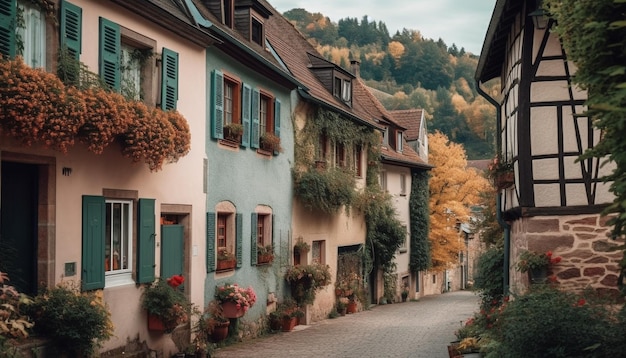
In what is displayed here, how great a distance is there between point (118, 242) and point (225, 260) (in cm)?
418

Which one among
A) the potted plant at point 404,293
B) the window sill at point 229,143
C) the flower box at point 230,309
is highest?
the window sill at point 229,143

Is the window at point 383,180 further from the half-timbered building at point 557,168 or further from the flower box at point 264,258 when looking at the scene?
the half-timbered building at point 557,168

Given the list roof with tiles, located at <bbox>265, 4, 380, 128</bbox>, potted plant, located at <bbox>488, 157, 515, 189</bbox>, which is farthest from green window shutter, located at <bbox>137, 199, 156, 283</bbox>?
roof with tiles, located at <bbox>265, 4, 380, 128</bbox>

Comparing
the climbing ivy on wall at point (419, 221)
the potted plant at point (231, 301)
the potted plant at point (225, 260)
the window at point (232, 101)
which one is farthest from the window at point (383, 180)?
the potted plant at point (231, 301)

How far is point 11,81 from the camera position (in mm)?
8789

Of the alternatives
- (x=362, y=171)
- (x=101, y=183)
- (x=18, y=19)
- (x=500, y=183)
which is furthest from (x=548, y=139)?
(x=362, y=171)

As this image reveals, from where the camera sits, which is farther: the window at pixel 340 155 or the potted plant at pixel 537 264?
the window at pixel 340 155

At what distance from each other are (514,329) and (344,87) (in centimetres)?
1807

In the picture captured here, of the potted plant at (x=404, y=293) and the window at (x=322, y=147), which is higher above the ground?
the window at (x=322, y=147)

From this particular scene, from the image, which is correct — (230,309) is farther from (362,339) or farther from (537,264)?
(537,264)

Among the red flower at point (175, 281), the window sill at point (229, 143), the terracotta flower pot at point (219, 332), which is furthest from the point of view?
the window sill at point (229, 143)

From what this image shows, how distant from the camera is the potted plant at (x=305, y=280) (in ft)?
66.9

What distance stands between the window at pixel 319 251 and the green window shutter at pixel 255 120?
588 cm

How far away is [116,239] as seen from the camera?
41.1 feet
